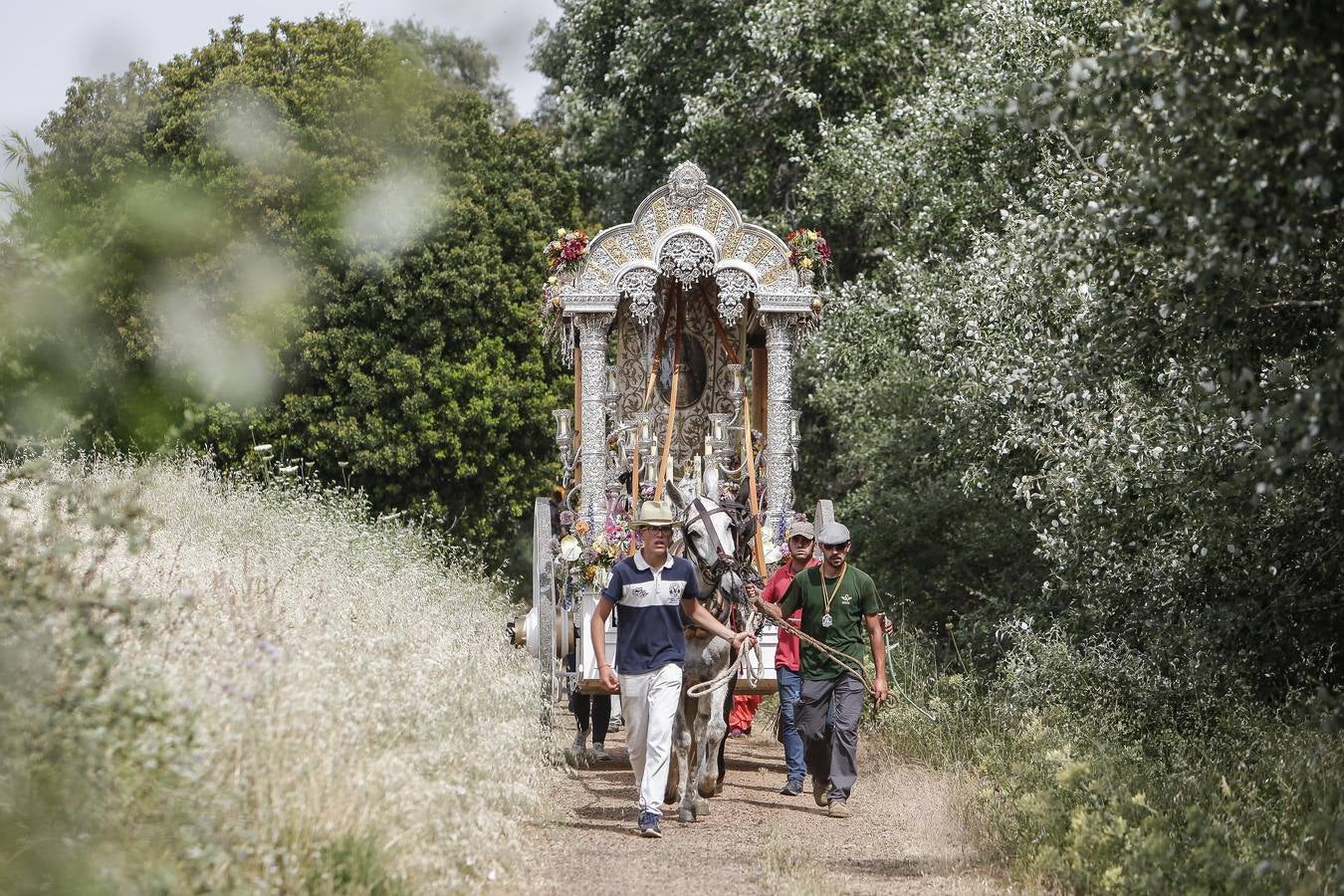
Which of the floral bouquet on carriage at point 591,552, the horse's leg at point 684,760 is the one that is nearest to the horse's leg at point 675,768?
the horse's leg at point 684,760

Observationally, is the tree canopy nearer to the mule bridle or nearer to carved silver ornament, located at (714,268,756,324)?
carved silver ornament, located at (714,268,756,324)

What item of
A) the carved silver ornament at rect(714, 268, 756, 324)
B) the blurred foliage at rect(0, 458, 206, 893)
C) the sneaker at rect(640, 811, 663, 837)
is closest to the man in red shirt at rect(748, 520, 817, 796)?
the sneaker at rect(640, 811, 663, 837)

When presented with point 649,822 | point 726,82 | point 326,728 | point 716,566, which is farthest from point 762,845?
point 726,82

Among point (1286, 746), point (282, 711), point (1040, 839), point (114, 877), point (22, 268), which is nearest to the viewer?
point (114, 877)

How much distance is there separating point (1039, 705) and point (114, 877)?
885cm

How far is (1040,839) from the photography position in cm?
859

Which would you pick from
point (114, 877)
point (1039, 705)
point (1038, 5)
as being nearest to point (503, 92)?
point (1038, 5)

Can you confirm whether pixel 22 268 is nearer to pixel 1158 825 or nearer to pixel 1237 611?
pixel 1158 825

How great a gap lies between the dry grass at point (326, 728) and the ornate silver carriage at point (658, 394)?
1.55 metres

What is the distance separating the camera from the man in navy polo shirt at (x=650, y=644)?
32.7ft

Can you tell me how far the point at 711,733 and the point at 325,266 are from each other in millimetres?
17343

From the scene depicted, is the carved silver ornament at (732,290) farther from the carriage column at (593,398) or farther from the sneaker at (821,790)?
the sneaker at (821,790)

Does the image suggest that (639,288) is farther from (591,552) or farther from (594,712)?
(594,712)

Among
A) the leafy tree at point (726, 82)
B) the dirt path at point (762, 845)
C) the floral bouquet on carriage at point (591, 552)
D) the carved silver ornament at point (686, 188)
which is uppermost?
the leafy tree at point (726, 82)
